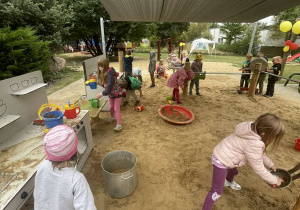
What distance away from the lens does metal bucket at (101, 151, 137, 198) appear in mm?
2188

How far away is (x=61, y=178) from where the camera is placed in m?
1.18

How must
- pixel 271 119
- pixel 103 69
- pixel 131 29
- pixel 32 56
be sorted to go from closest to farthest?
1. pixel 271 119
2. pixel 103 69
3. pixel 32 56
4. pixel 131 29

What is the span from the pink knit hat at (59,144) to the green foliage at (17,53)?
19.7 feet

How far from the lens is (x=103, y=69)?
3.39 meters

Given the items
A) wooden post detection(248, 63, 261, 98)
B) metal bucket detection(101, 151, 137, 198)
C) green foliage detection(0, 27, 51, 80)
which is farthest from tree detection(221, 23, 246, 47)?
metal bucket detection(101, 151, 137, 198)

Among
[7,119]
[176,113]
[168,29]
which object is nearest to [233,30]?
[168,29]

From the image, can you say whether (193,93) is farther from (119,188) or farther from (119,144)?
(119,188)

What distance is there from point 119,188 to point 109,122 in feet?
7.35

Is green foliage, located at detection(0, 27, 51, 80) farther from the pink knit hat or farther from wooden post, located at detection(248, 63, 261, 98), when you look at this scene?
wooden post, located at detection(248, 63, 261, 98)

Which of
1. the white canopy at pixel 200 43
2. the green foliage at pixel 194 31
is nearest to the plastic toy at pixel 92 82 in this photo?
the white canopy at pixel 200 43

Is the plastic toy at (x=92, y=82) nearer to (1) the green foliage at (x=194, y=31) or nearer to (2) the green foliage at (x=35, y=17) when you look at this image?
(2) the green foliage at (x=35, y=17)

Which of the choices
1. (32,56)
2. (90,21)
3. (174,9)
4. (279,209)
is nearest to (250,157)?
(279,209)

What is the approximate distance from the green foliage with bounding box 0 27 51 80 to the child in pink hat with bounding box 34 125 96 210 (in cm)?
594

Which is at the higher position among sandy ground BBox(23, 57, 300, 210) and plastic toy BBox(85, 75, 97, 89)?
plastic toy BBox(85, 75, 97, 89)
